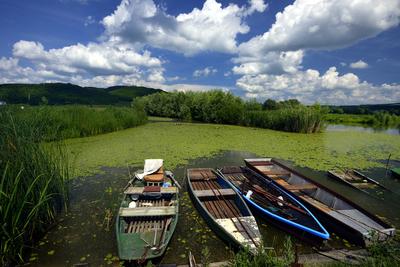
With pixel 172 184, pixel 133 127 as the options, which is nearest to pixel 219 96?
pixel 133 127

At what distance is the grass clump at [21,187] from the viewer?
3.38 metres

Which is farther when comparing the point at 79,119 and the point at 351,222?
the point at 79,119

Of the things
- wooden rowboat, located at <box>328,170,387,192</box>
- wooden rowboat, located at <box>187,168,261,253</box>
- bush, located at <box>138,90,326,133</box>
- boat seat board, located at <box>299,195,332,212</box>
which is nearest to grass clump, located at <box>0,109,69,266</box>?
wooden rowboat, located at <box>187,168,261,253</box>

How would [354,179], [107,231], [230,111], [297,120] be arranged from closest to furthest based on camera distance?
[107,231], [354,179], [297,120], [230,111]

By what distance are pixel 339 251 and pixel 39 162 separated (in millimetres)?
5595

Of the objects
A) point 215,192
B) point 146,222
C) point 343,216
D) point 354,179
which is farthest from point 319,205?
point 146,222

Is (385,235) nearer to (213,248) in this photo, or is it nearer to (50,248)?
(213,248)

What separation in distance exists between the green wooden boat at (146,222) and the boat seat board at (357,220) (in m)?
3.36

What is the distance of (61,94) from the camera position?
6494cm

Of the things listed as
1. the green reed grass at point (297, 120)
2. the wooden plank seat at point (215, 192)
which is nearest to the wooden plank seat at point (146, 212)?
the wooden plank seat at point (215, 192)

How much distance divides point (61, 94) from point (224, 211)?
7170 cm

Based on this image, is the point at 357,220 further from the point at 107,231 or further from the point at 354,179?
the point at 107,231

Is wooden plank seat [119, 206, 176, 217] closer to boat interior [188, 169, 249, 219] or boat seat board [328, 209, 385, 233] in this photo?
boat interior [188, 169, 249, 219]

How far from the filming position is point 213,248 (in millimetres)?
4355
